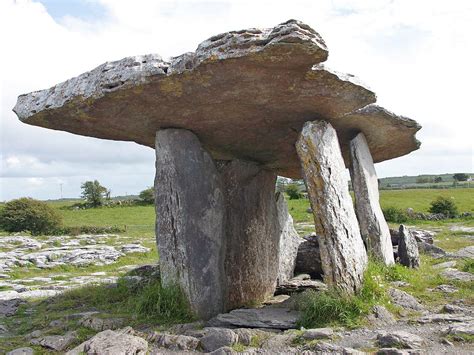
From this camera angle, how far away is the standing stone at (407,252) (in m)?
9.91

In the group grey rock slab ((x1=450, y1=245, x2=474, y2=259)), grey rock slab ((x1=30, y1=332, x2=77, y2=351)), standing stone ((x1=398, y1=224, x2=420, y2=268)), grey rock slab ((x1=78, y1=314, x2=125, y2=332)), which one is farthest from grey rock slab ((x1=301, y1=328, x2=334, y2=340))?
grey rock slab ((x1=450, y1=245, x2=474, y2=259))

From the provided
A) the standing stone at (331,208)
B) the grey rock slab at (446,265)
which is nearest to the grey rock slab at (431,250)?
the grey rock slab at (446,265)

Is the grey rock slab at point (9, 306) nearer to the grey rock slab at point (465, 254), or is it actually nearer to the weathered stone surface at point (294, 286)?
the weathered stone surface at point (294, 286)

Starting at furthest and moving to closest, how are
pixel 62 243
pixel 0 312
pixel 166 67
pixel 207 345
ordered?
pixel 62 243 < pixel 0 312 < pixel 166 67 < pixel 207 345

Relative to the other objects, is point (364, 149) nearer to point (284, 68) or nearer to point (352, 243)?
point (352, 243)

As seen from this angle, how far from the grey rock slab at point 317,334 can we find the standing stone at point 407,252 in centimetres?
482

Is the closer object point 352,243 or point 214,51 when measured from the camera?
point 214,51

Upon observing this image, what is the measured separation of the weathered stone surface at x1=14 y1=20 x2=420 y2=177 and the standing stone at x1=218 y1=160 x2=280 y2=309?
0.85 metres

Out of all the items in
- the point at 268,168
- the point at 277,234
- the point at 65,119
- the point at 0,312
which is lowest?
the point at 0,312

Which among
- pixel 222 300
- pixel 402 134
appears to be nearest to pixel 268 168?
pixel 402 134

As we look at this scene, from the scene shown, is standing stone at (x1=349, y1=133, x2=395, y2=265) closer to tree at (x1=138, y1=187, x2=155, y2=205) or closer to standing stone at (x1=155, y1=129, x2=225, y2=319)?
standing stone at (x1=155, y1=129, x2=225, y2=319)

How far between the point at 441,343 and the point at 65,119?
623 centimetres

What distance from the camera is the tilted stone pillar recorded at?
7.41 m

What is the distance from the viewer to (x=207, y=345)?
5656 mm
